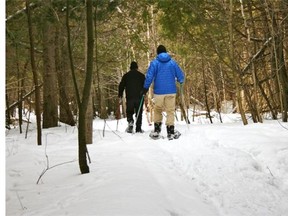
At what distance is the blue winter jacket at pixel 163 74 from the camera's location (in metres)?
7.86

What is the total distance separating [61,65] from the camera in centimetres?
1207

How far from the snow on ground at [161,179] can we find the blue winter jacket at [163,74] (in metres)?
1.50

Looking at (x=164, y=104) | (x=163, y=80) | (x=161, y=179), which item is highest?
(x=163, y=80)

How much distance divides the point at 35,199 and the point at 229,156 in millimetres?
3218

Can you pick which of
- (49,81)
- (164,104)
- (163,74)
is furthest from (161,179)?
(49,81)

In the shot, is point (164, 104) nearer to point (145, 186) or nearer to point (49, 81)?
point (145, 186)

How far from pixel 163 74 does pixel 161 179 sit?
13.1 feet

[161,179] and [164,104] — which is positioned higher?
[164,104]

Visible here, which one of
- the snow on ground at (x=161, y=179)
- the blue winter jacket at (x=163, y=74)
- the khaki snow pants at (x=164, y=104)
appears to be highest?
the blue winter jacket at (x=163, y=74)

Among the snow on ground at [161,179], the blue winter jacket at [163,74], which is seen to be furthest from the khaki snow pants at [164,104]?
the snow on ground at [161,179]

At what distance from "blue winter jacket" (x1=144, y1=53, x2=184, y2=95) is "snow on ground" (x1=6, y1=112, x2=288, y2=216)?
1498 millimetres

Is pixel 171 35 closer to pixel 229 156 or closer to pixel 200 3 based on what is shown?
pixel 200 3

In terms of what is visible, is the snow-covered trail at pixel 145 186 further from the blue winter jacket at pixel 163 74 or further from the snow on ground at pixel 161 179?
the blue winter jacket at pixel 163 74

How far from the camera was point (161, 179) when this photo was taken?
14.1 feet
